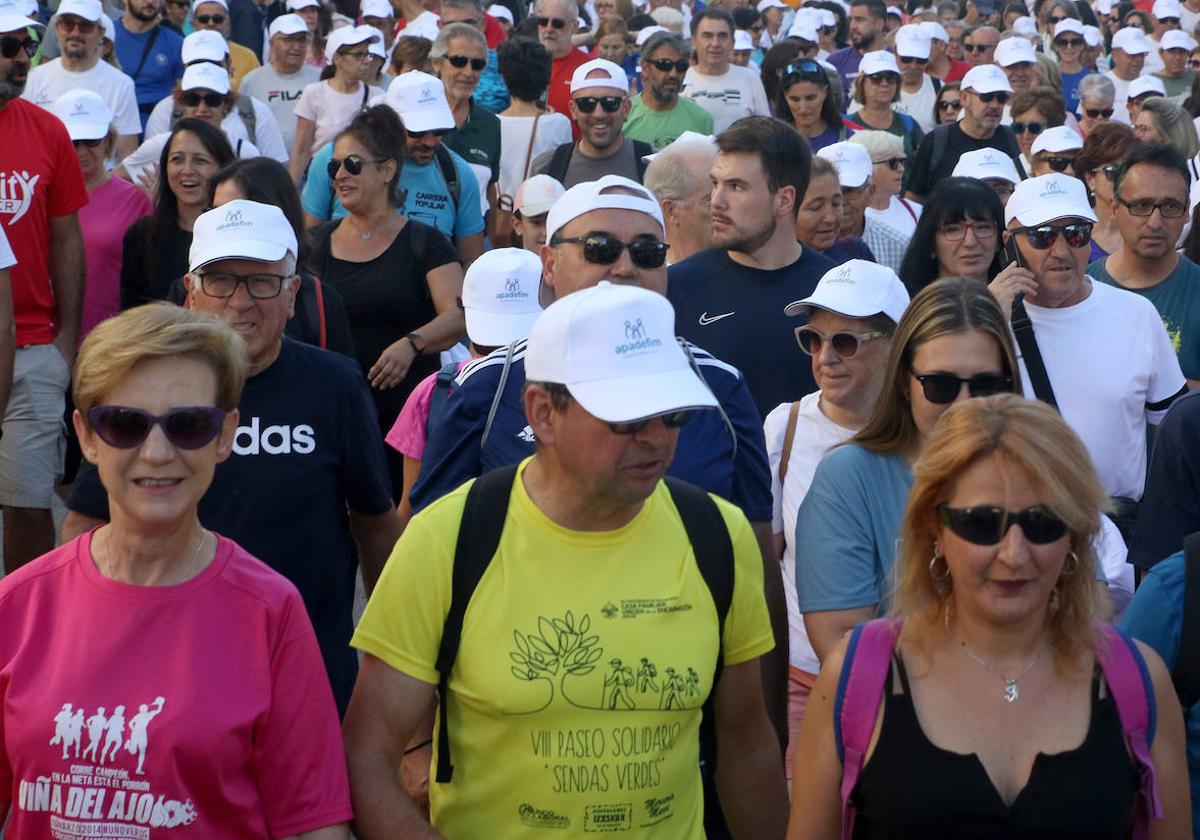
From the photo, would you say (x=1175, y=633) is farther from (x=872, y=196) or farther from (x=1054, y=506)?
(x=872, y=196)

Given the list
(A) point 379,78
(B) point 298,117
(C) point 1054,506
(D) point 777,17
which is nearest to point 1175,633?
(C) point 1054,506

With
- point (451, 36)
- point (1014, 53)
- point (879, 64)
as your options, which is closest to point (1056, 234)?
point (451, 36)

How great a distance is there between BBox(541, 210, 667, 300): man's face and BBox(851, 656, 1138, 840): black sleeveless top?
1.82 meters

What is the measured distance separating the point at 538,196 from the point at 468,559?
4770mm

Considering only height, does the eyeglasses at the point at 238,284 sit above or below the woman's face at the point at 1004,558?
above

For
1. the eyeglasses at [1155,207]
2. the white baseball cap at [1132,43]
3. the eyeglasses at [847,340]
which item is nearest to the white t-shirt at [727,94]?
the eyeglasses at [1155,207]

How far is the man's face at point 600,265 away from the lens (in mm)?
4699

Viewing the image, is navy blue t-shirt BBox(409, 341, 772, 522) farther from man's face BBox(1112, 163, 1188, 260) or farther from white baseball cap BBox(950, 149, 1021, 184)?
white baseball cap BBox(950, 149, 1021, 184)

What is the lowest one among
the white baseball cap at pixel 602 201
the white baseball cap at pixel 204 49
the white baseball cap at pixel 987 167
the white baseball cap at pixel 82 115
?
the white baseball cap at pixel 602 201

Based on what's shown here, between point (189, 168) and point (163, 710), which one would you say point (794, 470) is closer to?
point (163, 710)

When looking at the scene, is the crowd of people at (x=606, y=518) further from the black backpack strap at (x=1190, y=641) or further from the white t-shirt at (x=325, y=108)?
the white t-shirt at (x=325, y=108)

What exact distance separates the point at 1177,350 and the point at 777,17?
14772 mm

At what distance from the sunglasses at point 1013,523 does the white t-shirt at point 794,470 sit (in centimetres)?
150

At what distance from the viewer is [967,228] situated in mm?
6371
